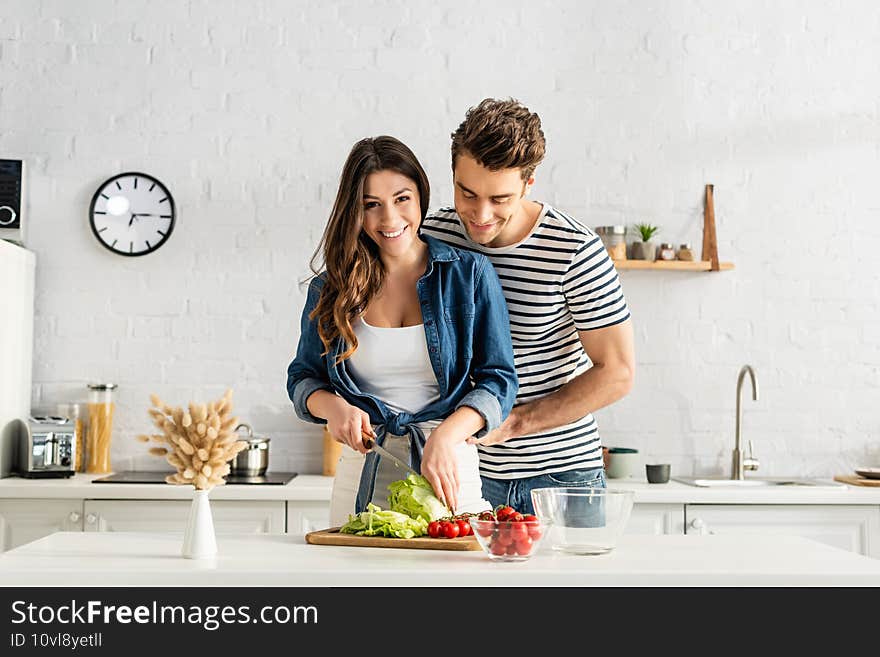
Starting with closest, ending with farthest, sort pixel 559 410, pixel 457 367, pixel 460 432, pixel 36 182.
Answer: pixel 460 432 < pixel 457 367 < pixel 559 410 < pixel 36 182

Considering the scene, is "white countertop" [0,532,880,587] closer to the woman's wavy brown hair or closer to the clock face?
the woman's wavy brown hair

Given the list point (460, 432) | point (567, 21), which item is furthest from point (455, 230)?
point (567, 21)

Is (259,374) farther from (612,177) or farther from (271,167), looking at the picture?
(612,177)

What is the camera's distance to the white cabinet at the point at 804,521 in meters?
3.39

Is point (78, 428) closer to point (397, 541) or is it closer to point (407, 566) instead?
point (397, 541)

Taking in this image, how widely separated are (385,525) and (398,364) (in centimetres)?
39

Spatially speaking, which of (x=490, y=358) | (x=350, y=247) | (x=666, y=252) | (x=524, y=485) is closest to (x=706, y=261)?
(x=666, y=252)

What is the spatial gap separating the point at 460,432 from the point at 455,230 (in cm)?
69

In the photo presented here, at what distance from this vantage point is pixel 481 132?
2.07 m

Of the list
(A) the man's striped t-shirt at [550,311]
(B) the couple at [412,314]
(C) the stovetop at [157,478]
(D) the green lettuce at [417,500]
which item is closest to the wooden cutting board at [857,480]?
(A) the man's striped t-shirt at [550,311]

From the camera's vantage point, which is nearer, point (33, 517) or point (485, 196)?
point (485, 196)

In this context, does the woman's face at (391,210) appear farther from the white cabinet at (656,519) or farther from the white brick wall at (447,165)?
the white brick wall at (447,165)

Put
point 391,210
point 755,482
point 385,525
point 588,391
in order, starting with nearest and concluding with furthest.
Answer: point 385,525 → point 391,210 → point 588,391 → point 755,482

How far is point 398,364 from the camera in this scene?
207cm
